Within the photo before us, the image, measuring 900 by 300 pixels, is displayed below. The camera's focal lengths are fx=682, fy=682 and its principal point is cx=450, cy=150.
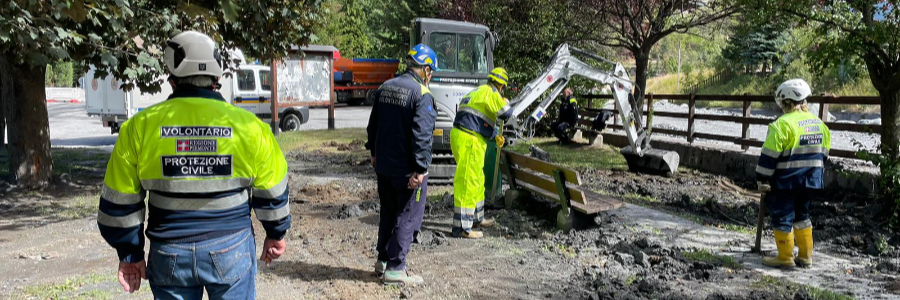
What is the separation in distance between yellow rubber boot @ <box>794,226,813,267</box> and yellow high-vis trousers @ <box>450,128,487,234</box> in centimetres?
298

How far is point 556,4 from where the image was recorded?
16.7m

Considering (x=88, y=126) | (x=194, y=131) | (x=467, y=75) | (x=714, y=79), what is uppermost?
(x=714, y=79)

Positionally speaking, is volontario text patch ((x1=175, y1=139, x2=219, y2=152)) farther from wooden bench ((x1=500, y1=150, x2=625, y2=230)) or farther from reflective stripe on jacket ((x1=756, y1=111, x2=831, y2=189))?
reflective stripe on jacket ((x1=756, y1=111, x2=831, y2=189))

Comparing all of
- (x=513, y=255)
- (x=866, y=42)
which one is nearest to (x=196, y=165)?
(x=513, y=255)

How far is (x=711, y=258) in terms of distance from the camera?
6.28 meters

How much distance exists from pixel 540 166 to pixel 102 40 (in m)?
5.52

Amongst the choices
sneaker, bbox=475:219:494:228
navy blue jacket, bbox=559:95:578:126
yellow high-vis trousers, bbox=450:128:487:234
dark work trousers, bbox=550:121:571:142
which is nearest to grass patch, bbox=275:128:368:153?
dark work trousers, bbox=550:121:571:142

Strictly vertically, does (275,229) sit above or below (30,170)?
above

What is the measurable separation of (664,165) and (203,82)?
10.4m

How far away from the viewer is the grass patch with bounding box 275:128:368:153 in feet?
55.6

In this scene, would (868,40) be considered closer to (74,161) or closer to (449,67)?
(449,67)

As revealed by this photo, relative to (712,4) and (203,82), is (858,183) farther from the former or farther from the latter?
(203,82)

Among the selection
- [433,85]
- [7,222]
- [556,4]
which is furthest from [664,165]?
[7,222]

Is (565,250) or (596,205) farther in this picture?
(596,205)
